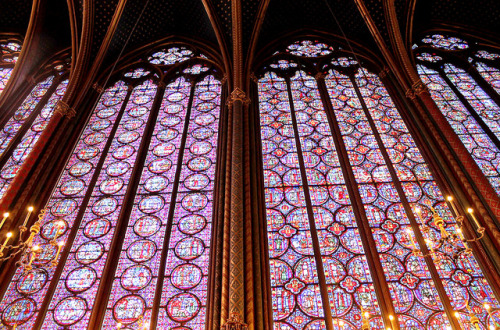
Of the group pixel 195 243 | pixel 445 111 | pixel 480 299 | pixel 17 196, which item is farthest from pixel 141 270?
pixel 445 111

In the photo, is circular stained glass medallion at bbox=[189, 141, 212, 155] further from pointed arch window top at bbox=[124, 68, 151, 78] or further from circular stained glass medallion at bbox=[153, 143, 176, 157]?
pointed arch window top at bbox=[124, 68, 151, 78]

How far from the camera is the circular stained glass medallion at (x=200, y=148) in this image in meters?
10.7

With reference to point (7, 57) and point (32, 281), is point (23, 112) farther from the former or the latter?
point (32, 281)

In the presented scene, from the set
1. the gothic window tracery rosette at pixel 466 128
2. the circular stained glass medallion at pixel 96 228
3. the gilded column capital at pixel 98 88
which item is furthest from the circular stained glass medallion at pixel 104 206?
the gothic window tracery rosette at pixel 466 128

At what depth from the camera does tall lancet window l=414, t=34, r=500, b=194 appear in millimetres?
10438

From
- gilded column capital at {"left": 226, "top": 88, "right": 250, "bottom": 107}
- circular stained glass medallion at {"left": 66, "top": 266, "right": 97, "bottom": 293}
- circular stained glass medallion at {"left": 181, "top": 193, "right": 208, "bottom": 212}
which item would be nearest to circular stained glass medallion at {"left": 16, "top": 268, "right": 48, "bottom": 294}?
circular stained glass medallion at {"left": 66, "top": 266, "right": 97, "bottom": 293}

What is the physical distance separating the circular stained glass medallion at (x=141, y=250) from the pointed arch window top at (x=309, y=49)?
803cm

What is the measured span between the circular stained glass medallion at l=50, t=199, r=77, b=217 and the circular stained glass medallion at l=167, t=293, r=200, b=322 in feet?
10.3

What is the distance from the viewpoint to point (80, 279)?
8094mm

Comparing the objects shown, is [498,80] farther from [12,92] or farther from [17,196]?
[12,92]

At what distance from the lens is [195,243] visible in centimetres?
866

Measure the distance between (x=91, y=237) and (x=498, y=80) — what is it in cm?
1118

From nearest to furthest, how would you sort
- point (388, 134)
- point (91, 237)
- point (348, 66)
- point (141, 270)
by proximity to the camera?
1. point (141, 270)
2. point (91, 237)
3. point (388, 134)
4. point (348, 66)

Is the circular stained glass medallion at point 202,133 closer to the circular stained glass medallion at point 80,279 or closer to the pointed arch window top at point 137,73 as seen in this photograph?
the pointed arch window top at point 137,73
